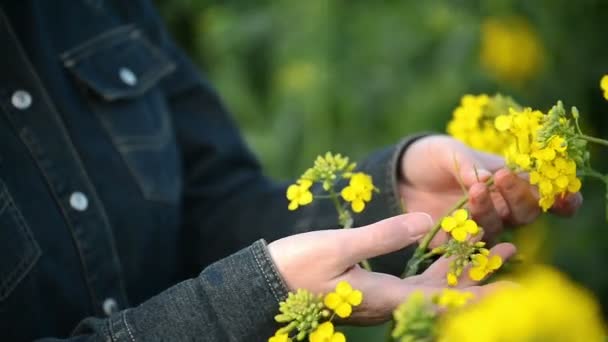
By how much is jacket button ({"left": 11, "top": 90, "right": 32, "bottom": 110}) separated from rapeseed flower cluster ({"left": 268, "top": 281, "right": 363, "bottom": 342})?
576mm

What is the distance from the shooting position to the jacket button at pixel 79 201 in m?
1.16

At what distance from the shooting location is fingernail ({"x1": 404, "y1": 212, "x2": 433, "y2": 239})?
0.79m

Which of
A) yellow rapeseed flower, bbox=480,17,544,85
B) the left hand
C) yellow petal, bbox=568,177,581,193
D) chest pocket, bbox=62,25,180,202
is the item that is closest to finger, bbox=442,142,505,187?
the left hand

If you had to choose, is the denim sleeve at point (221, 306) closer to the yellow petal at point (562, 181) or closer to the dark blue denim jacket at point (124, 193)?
the dark blue denim jacket at point (124, 193)

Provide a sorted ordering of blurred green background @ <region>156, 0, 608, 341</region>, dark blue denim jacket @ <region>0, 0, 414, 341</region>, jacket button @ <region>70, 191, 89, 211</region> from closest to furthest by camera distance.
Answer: dark blue denim jacket @ <region>0, 0, 414, 341</region>
jacket button @ <region>70, 191, 89, 211</region>
blurred green background @ <region>156, 0, 608, 341</region>

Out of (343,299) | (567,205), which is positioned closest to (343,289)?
(343,299)

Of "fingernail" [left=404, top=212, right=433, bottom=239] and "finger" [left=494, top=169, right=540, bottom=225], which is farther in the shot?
"finger" [left=494, top=169, right=540, bottom=225]

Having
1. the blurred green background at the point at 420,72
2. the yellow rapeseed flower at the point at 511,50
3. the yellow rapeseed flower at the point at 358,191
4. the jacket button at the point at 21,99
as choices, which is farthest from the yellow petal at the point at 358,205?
the yellow rapeseed flower at the point at 511,50

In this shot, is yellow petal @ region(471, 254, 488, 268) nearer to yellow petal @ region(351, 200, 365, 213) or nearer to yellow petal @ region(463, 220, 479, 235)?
yellow petal @ region(463, 220, 479, 235)

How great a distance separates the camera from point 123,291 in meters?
1.23

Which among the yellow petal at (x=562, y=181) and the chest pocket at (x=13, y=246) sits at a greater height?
the chest pocket at (x=13, y=246)

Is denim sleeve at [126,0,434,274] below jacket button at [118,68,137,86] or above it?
below

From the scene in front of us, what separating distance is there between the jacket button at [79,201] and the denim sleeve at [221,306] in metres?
0.33

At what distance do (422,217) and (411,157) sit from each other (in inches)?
12.3
